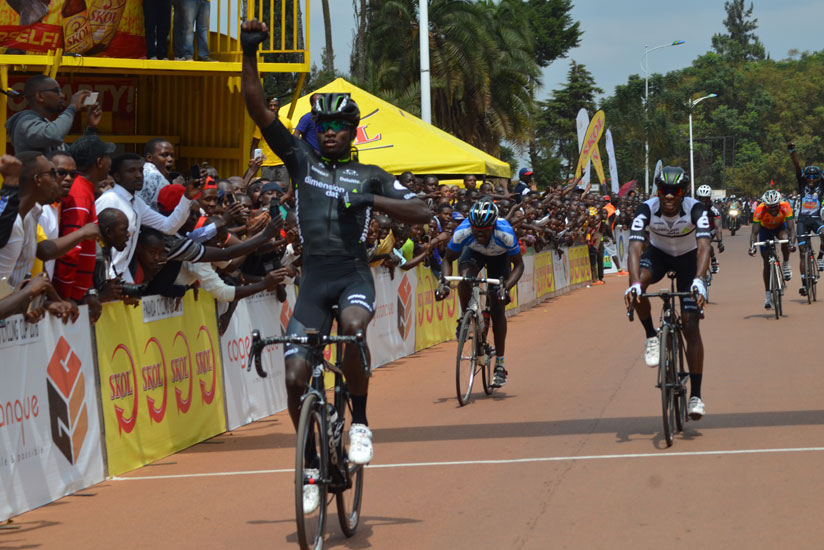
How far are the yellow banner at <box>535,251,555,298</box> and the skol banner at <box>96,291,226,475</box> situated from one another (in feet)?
49.9

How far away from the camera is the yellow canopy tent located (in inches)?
873

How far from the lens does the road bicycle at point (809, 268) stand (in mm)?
20469

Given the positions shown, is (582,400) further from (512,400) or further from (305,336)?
(305,336)

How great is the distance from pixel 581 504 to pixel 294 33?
10.2m

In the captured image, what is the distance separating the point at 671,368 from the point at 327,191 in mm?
3770

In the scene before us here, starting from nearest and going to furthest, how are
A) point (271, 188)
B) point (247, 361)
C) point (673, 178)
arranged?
point (673, 178)
point (247, 361)
point (271, 188)

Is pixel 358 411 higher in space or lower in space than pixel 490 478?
higher

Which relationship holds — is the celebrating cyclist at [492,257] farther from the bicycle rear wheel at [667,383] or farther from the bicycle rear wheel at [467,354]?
the bicycle rear wheel at [667,383]

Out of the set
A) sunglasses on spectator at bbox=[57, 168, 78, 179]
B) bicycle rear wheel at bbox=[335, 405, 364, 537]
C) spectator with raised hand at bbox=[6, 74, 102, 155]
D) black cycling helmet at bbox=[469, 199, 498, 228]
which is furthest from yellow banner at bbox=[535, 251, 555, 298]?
bicycle rear wheel at bbox=[335, 405, 364, 537]

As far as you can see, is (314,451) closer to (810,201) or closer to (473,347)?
(473,347)

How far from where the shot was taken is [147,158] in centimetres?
1062

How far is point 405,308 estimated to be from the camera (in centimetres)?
1641

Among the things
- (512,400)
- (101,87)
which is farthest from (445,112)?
(512,400)

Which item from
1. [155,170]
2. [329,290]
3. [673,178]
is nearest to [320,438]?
[329,290]
